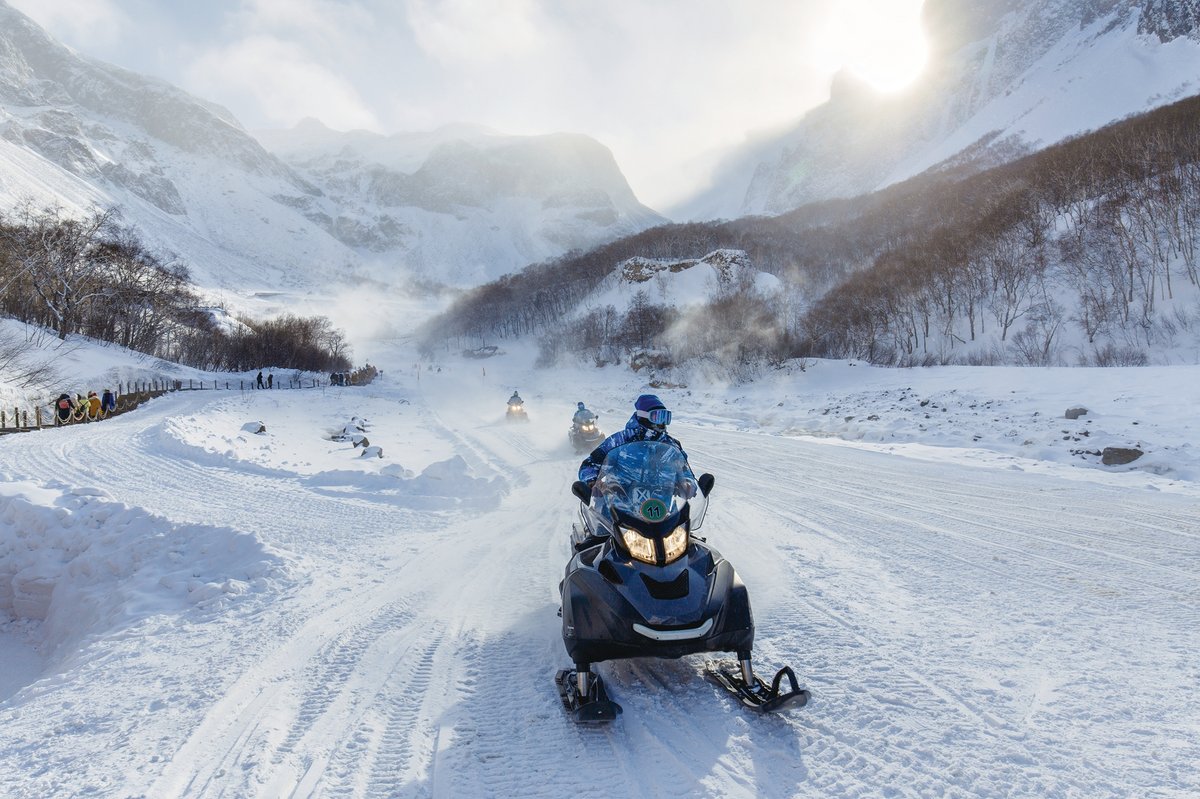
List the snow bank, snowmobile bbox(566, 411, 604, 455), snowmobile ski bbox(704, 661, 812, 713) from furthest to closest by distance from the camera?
snowmobile bbox(566, 411, 604, 455) < the snow bank < snowmobile ski bbox(704, 661, 812, 713)

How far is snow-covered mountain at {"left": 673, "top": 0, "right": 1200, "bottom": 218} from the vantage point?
94.6 meters

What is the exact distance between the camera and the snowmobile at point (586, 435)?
17.0m

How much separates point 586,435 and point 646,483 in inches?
516

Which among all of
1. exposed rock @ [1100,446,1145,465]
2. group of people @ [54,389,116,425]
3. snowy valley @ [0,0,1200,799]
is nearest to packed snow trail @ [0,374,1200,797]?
snowy valley @ [0,0,1200,799]

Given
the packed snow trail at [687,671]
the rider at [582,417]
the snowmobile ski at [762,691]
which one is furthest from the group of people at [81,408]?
the snowmobile ski at [762,691]

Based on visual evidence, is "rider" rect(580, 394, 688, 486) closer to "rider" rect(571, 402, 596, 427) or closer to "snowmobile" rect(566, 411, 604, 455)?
"snowmobile" rect(566, 411, 604, 455)

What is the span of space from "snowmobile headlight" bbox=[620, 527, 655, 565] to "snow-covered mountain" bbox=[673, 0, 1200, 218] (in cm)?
11762

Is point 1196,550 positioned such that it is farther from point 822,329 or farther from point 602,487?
point 822,329

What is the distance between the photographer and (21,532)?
7.86 meters

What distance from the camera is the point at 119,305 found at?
63.3 m

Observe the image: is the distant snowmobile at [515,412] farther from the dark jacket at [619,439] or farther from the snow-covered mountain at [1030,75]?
the snow-covered mountain at [1030,75]

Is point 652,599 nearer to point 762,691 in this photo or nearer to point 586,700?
point 586,700

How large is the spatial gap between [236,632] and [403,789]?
122 inches

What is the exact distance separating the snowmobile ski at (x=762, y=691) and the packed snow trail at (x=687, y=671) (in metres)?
0.10
